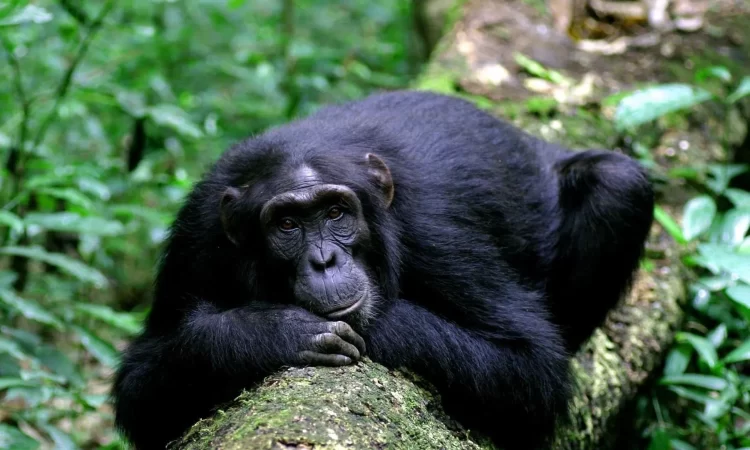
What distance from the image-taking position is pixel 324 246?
447 centimetres

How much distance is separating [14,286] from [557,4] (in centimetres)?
693

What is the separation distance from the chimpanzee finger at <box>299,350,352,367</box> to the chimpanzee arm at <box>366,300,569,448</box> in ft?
1.06

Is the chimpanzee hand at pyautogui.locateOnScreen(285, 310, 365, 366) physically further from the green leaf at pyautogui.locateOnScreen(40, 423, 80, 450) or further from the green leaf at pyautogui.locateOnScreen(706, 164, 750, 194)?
the green leaf at pyautogui.locateOnScreen(706, 164, 750, 194)

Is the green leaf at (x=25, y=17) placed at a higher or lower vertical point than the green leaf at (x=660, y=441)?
higher

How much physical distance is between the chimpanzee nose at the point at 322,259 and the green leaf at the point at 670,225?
11.9ft

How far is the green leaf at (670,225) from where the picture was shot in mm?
6882

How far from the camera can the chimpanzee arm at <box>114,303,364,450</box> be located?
4.07 m

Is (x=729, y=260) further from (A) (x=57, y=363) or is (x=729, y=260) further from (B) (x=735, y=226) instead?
(A) (x=57, y=363)

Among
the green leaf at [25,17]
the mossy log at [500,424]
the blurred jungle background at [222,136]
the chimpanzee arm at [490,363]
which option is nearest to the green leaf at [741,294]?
the blurred jungle background at [222,136]

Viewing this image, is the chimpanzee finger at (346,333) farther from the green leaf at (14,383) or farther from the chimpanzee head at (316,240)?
the green leaf at (14,383)

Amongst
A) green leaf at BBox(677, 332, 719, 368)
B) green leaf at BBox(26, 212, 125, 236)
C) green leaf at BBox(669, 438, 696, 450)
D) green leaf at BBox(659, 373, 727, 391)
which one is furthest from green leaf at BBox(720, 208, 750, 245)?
green leaf at BBox(26, 212, 125, 236)

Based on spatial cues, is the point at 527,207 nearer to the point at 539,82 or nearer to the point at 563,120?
the point at 563,120

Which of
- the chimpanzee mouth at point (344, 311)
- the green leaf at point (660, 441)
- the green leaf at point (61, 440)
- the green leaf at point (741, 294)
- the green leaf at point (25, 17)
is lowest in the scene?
the green leaf at point (660, 441)

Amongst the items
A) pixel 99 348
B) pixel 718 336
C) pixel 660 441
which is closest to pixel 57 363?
pixel 99 348
